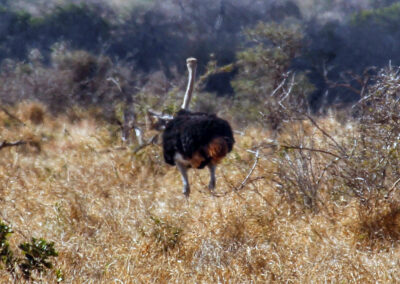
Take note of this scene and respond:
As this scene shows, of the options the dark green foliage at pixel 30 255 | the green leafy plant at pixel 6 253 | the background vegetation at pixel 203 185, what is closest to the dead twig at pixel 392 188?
the background vegetation at pixel 203 185

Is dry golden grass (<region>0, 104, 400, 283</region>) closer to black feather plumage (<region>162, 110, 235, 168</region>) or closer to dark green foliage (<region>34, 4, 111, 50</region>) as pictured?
black feather plumage (<region>162, 110, 235, 168</region>)

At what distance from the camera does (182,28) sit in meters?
14.0

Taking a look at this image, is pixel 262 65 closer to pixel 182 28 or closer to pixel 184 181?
pixel 184 181

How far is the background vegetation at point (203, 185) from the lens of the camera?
9.74 feet

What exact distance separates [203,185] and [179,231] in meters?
1.61

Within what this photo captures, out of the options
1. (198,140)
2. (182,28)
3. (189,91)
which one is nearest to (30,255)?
(198,140)

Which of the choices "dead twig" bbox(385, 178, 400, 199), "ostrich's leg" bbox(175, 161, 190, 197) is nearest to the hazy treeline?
"ostrich's leg" bbox(175, 161, 190, 197)

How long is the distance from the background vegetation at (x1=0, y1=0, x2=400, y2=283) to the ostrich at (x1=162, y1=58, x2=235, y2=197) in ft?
0.80

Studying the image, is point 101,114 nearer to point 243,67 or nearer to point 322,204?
point 243,67

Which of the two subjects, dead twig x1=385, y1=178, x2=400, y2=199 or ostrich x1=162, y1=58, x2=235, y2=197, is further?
ostrich x1=162, y1=58, x2=235, y2=197

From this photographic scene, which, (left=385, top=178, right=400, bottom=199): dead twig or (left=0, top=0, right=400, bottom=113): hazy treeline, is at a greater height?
(left=385, top=178, right=400, bottom=199): dead twig

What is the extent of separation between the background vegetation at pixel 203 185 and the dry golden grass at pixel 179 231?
1 centimetres

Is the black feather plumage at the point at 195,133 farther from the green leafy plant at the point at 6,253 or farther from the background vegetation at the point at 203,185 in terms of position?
the green leafy plant at the point at 6,253

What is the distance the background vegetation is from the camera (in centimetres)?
297
